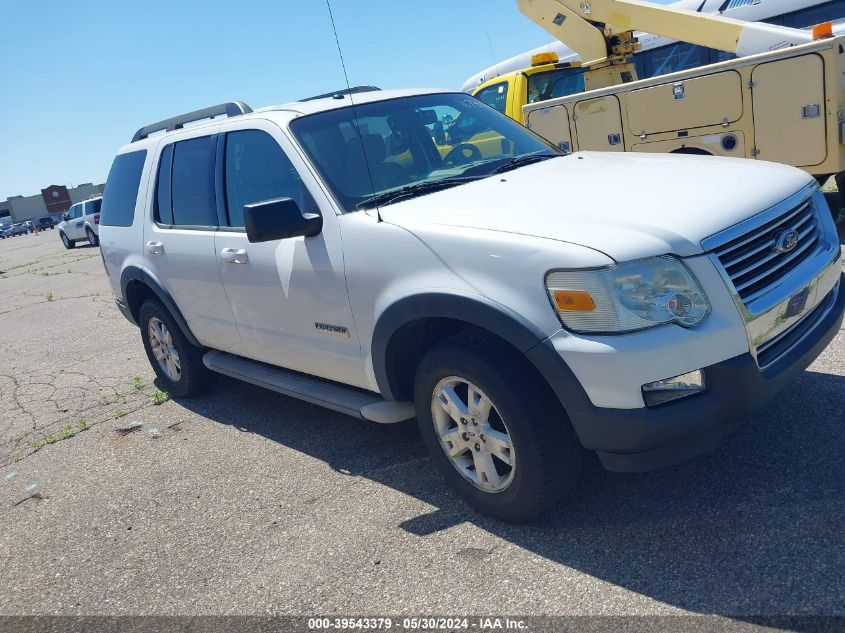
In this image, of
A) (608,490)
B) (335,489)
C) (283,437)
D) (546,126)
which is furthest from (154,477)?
(546,126)

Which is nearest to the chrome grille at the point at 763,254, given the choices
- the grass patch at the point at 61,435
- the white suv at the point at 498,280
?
the white suv at the point at 498,280

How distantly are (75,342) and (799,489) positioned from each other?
7.81 metres

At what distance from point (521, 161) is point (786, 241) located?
146cm

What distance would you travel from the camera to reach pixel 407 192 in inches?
144

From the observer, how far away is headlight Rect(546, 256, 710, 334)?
2672mm

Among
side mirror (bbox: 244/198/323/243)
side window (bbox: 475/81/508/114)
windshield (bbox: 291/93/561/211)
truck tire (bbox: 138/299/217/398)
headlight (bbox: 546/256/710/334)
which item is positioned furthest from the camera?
side window (bbox: 475/81/508/114)

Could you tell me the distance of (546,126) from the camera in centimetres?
949

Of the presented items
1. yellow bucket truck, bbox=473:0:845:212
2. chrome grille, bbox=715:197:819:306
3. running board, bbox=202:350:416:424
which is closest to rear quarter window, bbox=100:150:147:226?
running board, bbox=202:350:416:424

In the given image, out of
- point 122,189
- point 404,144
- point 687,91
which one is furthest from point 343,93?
point 687,91

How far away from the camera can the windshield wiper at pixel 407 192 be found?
11.9 feet

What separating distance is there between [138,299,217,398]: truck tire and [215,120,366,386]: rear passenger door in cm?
106

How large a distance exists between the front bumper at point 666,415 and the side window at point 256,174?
65.6 inches

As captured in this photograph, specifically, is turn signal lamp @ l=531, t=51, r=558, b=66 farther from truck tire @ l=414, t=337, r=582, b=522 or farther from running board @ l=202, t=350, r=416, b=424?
truck tire @ l=414, t=337, r=582, b=522

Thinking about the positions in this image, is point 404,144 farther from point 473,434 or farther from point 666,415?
point 666,415
